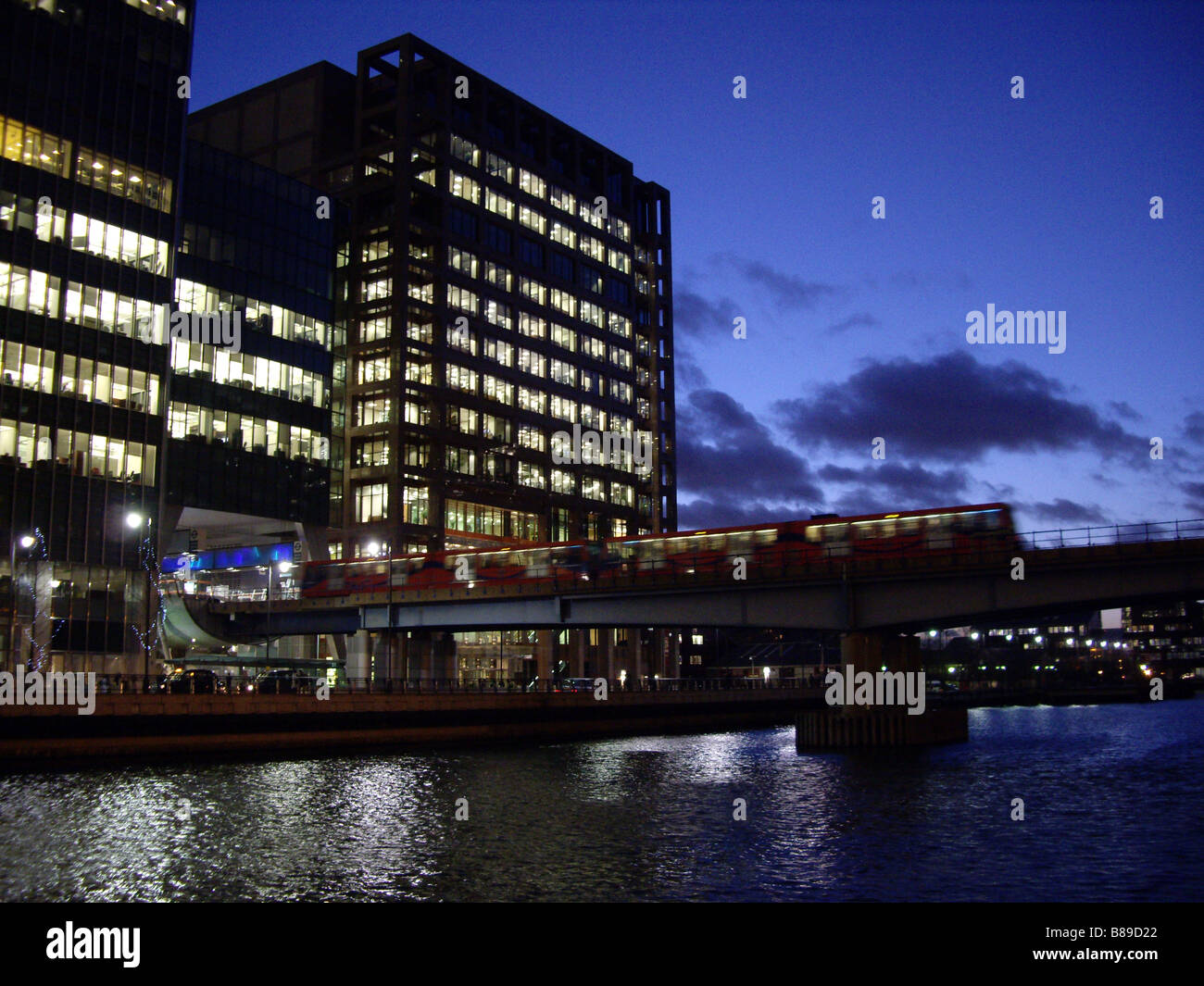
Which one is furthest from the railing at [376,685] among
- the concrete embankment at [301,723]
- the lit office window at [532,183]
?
the lit office window at [532,183]

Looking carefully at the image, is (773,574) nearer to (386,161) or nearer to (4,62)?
(4,62)

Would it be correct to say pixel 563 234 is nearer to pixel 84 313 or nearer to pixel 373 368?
pixel 373 368

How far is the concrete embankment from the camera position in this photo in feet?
149

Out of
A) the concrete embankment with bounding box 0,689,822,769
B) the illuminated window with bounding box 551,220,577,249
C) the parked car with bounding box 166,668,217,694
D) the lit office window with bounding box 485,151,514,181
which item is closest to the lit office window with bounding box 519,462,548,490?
the illuminated window with bounding box 551,220,577,249

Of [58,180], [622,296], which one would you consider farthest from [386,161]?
[58,180]

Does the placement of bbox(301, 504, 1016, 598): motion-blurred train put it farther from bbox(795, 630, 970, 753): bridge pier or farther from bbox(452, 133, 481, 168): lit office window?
bbox(452, 133, 481, 168): lit office window

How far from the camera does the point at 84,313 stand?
76.4m

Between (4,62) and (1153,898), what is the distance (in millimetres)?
79121

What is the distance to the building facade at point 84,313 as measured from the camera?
72062 millimetres

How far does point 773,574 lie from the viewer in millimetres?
55906

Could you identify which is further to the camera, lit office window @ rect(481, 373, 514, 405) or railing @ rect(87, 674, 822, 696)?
lit office window @ rect(481, 373, 514, 405)

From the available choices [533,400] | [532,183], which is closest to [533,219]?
[532,183]

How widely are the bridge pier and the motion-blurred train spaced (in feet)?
14.8

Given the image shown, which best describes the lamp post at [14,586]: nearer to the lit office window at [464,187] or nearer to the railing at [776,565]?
the railing at [776,565]
